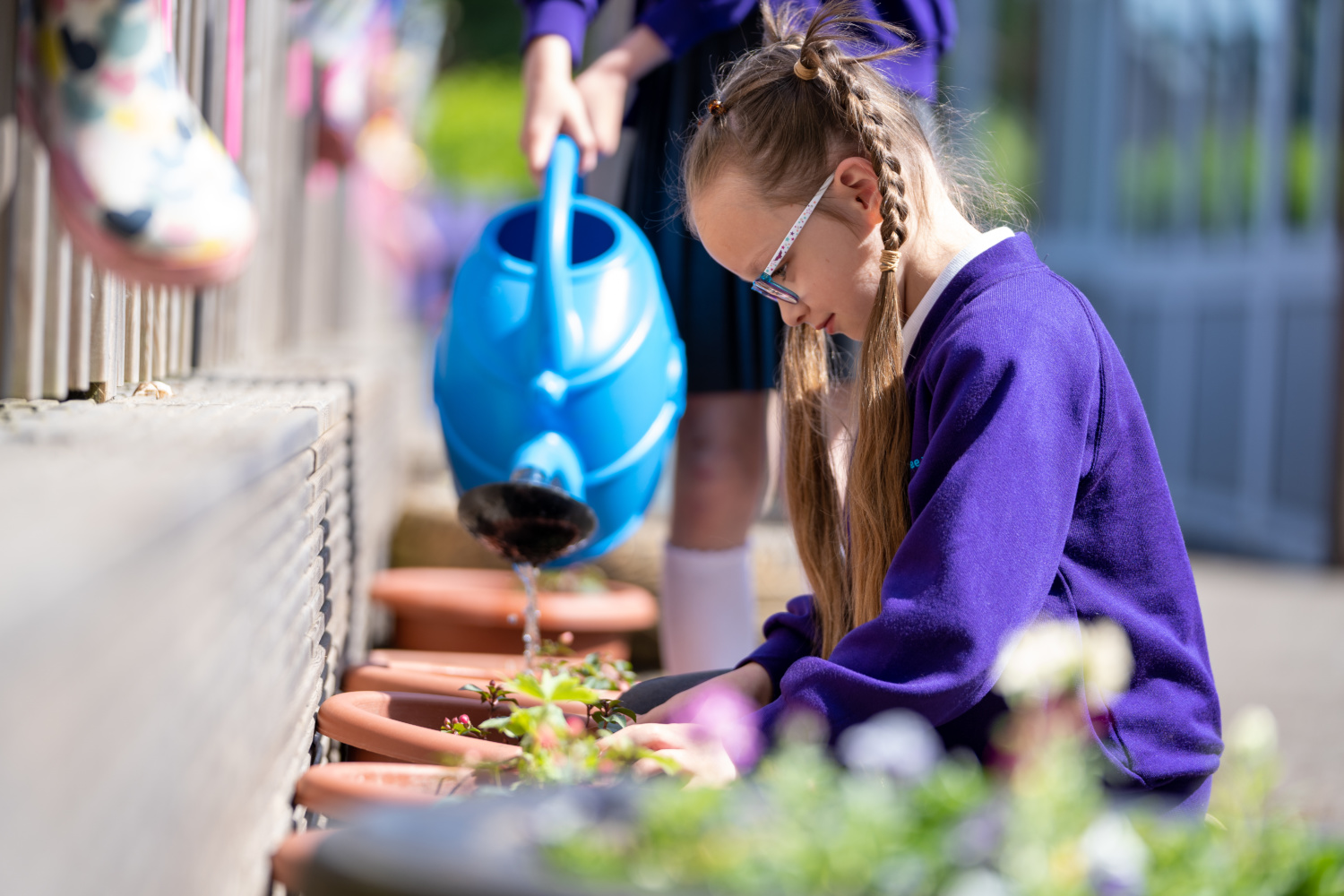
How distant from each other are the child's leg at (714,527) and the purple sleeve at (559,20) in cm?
50

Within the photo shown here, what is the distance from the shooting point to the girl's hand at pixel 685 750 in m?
0.89

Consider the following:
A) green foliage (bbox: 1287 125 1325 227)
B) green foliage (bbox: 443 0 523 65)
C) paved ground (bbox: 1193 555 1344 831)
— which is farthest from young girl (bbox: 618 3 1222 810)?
green foliage (bbox: 443 0 523 65)

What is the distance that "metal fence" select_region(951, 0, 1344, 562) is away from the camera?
5316 millimetres

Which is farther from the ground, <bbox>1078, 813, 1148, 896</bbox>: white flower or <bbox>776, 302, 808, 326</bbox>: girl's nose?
<bbox>776, 302, 808, 326</bbox>: girl's nose

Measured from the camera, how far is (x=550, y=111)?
1602mm

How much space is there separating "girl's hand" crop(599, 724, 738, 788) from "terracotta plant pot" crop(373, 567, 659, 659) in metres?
1.10

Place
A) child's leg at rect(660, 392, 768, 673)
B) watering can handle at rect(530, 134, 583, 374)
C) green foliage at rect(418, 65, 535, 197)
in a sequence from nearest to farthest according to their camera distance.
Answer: watering can handle at rect(530, 134, 583, 374), child's leg at rect(660, 392, 768, 673), green foliage at rect(418, 65, 535, 197)

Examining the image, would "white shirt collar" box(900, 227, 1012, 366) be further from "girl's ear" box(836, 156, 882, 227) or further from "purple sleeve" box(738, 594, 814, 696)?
"purple sleeve" box(738, 594, 814, 696)

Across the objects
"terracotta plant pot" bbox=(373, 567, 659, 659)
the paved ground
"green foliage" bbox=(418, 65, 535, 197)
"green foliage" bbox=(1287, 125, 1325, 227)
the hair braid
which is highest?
"green foliage" bbox=(418, 65, 535, 197)

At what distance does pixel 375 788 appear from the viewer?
96 cm

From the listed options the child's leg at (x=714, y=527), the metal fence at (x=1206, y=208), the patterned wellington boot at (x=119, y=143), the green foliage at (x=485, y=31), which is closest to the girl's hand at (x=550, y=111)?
the child's leg at (x=714, y=527)

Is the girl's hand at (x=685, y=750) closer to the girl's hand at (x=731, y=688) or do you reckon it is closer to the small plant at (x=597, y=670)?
the girl's hand at (x=731, y=688)

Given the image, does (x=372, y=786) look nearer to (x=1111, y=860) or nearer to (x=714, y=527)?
(x=1111, y=860)

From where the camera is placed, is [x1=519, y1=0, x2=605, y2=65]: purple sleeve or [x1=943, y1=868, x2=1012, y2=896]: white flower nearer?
[x1=943, y1=868, x2=1012, y2=896]: white flower
